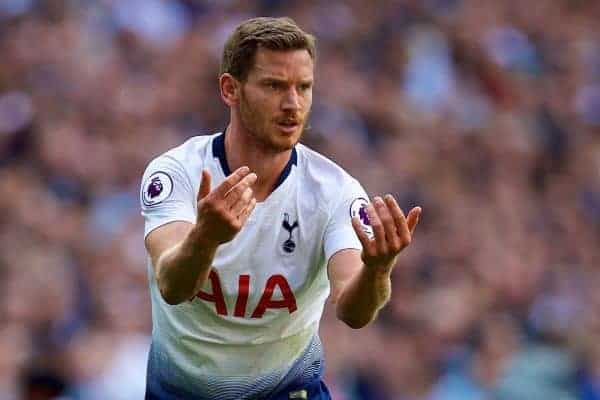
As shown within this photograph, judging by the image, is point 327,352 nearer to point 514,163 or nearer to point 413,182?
point 413,182

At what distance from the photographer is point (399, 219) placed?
553cm

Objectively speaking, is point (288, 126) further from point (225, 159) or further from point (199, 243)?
point (199, 243)

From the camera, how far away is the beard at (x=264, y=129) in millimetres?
6137

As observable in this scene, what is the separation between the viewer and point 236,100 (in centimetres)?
631

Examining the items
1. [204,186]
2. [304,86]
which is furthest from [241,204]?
[304,86]

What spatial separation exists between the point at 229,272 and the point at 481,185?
7.67 meters

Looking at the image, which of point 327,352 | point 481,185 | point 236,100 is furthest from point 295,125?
point 481,185

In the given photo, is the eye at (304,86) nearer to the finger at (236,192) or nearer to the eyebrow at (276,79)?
the eyebrow at (276,79)

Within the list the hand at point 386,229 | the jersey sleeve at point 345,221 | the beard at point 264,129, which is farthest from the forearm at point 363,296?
the beard at point 264,129

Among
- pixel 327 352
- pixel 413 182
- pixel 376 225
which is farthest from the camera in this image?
pixel 413 182

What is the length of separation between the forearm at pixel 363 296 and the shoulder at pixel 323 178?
1.83ft

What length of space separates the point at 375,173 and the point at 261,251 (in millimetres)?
6330

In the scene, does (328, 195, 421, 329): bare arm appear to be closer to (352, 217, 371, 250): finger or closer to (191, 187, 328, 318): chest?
(352, 217, 371, 250): finger

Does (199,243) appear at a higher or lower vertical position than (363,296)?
higher
